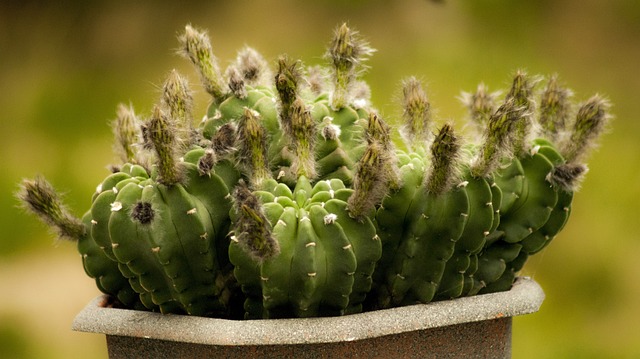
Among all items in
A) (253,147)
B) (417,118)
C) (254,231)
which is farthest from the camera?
(417,118)

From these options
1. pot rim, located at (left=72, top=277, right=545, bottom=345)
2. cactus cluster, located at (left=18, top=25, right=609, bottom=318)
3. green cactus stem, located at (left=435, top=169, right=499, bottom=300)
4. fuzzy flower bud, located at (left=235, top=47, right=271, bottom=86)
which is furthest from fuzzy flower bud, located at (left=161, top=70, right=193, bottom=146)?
green cactus stem, located at (left=435, top=169, right=499, bottom=300)

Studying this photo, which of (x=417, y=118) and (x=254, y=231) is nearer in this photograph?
(x=254, y=231)

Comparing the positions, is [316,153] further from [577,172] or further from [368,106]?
[577,172]

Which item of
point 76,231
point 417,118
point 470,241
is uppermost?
point 417,118

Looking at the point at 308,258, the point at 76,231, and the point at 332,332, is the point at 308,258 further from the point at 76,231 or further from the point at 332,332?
the point at 76,231

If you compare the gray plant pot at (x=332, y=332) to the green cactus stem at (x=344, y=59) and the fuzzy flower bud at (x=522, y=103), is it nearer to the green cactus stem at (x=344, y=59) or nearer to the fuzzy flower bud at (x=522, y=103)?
the fuzzy flower bud at (x=522, y=103)

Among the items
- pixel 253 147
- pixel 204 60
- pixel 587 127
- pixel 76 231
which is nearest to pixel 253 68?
pixel 204 60
